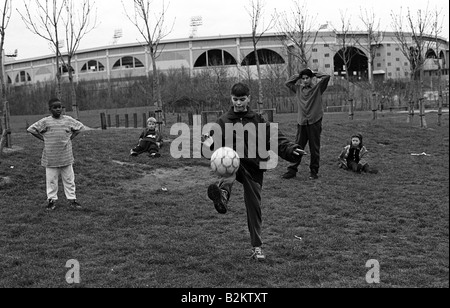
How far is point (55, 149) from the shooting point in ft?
26.1

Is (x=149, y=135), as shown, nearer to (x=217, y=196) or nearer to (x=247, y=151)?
(x=247, y=151)

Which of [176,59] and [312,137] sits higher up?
[176,59]

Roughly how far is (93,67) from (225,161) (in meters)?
58.9

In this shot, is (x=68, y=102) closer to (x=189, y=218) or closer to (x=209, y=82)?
(x=209, y=82)

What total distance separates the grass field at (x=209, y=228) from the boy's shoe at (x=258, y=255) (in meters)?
0.10

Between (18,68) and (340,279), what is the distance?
6842 centimetres

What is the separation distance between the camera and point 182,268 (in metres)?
5.07

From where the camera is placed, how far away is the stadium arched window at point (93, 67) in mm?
59812

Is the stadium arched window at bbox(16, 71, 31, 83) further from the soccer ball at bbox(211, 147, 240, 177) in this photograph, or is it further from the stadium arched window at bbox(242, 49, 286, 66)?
the soccer ball at bbox(211, 147, 240, 177)

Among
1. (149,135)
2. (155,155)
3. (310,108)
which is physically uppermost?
(310,108)

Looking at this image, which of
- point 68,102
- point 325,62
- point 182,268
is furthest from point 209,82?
point 182,268

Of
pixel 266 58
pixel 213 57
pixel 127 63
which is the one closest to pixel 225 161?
pixel 266 58

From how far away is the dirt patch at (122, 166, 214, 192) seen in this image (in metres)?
10.1

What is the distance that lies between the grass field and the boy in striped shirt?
351mm
